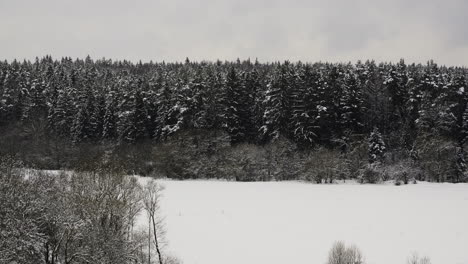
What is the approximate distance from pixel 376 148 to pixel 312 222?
26333 mm

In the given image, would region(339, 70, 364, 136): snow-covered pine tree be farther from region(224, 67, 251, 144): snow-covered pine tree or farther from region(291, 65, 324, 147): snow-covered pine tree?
region(224, 67, 251, 144): snow-covered pine tree

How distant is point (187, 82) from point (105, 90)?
2041cm

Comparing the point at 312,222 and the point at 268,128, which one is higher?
the point at 268,128

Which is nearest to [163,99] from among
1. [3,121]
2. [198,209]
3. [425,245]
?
[198,209]

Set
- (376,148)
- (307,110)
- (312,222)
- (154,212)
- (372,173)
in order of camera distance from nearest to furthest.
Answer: (154,212) < (312,222) < (372,173) < (376,148) < (307,110)

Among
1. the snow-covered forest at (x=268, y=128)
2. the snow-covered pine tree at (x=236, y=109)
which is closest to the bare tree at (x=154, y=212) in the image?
the snow-covered forest at (x=268, y=128)

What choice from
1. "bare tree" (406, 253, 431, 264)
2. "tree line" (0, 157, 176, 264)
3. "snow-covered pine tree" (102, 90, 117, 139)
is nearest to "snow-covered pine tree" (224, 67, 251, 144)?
"snow-covered pine tree" (102, 90, 117, 139)

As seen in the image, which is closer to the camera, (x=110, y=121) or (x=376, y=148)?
(x=376, y=148)

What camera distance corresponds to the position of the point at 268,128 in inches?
2677

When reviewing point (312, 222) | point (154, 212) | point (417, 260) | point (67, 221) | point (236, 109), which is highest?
point (236, 109)

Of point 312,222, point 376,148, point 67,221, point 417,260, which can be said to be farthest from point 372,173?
point 67,221

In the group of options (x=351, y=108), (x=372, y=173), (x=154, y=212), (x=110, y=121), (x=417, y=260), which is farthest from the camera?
(x=110, y=121)

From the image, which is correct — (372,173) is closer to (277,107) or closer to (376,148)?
(376,148)

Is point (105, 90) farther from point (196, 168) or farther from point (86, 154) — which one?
point (196, 168)
